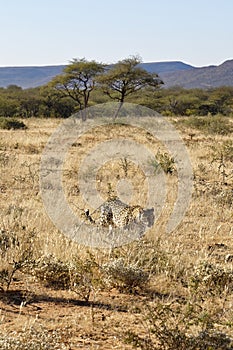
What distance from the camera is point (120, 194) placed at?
7.88 m

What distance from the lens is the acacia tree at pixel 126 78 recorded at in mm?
27734

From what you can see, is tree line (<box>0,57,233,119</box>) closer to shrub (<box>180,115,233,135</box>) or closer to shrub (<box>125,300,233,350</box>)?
shrub (<box>180,115,233,135</box>)

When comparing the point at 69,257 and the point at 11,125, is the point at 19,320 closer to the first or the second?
the point at 69,257

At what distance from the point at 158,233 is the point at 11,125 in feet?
45.3

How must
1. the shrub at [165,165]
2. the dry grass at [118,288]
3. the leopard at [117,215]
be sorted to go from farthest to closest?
the shrub at [165,165] → the leopard at [117,215] → the dry grass at [118,288]

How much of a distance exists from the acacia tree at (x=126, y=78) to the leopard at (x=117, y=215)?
70.5 feet

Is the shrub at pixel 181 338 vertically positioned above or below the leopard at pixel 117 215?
above

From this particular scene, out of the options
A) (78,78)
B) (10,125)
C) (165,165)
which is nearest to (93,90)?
(78,78)

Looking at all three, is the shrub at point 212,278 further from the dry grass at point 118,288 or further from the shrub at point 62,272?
the shrub at point 62,272

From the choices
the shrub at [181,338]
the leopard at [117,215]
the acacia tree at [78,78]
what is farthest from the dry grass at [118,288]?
the acacia tree at [78,78]

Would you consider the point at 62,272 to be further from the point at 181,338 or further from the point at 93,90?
the point at 93,90

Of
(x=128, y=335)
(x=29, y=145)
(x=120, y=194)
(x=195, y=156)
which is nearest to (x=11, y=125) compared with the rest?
(x=29, y=145)

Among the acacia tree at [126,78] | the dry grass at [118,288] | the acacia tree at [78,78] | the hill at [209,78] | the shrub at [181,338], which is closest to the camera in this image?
the shrub at [181,338]

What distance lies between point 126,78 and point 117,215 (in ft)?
74.4
